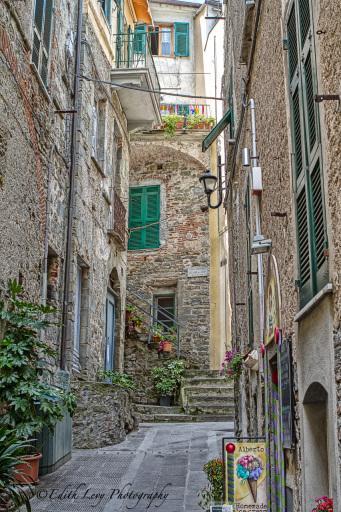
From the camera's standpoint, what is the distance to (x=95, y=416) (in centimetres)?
1088

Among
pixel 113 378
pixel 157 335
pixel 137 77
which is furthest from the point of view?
pixel 157 335

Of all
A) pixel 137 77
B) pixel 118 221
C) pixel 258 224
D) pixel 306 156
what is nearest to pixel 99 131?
pixel 137 77

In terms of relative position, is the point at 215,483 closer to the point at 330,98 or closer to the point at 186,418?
the point at 330,98

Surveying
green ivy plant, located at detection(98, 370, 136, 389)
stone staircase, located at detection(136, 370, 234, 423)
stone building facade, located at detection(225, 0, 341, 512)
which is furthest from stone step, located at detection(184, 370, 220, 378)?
stone building facade, located at detection(225, 0, 341, 512)

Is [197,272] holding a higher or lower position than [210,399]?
higher

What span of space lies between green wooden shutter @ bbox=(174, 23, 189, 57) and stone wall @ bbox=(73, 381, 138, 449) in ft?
49.9

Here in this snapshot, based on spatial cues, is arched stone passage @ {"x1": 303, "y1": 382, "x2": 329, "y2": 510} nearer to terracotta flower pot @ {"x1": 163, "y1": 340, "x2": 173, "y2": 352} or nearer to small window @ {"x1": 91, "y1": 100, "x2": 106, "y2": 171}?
small window @ {"x1": 91, "y1": 100, "x2": 106, "y2": 171}

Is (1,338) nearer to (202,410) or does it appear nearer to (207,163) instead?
(202,410)

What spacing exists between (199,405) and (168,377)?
2644 mm

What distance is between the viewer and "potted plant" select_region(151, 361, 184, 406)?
17.2 m

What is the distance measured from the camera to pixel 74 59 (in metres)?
12.5

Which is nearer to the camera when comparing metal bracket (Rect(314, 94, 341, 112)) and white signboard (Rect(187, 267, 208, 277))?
metal bracket (Rect(314, 94, 341, 112))

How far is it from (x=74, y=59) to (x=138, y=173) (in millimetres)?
8670

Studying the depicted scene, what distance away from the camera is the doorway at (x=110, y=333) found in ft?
47.6
